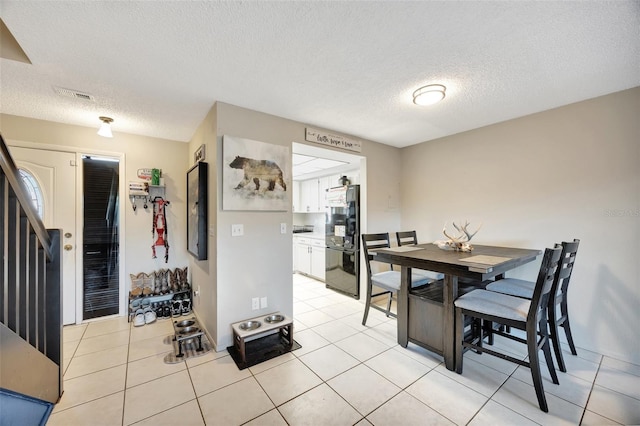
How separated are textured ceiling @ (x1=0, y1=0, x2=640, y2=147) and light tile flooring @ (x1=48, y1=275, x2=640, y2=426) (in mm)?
2369

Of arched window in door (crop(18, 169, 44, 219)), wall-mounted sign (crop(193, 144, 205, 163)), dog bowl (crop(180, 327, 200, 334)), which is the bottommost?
dog bowl (crop(180, 327, 200, 334))

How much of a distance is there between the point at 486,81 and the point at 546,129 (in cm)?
117

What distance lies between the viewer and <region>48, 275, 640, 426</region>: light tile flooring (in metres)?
1.59

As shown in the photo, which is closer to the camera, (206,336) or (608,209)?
(608,209)

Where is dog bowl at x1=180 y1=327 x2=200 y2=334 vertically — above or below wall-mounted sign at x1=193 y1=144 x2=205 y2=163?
below

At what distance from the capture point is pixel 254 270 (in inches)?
101

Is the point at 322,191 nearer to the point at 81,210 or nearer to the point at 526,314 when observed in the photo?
the point at 81,210

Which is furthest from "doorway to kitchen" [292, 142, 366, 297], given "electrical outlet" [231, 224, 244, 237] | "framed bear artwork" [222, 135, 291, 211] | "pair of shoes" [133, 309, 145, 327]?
"pair of shoes" [133, 309, 145, 327]

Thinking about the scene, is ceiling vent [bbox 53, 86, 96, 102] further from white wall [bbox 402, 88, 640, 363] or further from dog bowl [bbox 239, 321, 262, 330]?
white wall [bbox 402, 88, 640, 363]

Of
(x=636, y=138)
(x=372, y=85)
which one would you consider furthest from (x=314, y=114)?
(x=636, y=138)

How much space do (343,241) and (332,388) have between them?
238 centimetres

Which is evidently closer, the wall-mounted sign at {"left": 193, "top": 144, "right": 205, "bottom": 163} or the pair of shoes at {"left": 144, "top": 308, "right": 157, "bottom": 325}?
the wall-mounted sign at {"left": 193, "top": 144, "right": 205, "bottom": 163}

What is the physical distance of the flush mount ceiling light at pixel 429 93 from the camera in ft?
6.96

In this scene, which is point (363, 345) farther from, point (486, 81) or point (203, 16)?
point (203, 16)
